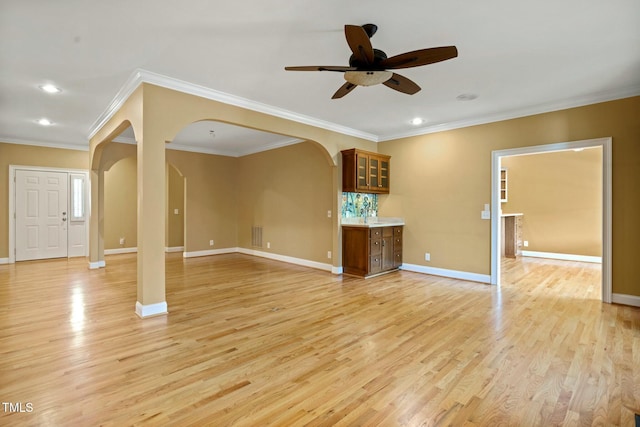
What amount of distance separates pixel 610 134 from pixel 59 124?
336 inches

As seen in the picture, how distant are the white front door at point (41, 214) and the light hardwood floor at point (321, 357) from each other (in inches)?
114

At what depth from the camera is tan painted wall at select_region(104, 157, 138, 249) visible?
7984 millimetres

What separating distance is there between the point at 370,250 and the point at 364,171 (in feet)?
4.81

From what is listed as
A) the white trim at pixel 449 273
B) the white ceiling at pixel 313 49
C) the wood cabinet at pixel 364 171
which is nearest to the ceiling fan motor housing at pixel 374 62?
the white ceiling at pixel 313 49

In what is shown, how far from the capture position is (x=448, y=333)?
3107mm

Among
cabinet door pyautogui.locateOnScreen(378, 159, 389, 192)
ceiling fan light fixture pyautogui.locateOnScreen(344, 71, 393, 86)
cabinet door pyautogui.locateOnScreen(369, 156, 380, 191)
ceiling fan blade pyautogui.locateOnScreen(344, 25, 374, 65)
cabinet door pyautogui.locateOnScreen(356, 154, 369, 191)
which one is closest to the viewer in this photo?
ceiling fan blade pyautogui.locateOnScreen(344, 25, 374, 65)

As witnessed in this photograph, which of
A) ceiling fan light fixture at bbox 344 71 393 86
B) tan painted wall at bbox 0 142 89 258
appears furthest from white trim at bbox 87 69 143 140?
ceiling fan light fixture at bbox 344 71 393 86

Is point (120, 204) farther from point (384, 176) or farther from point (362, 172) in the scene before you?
point (384, 176)

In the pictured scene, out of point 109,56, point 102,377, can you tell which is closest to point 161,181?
point 109,56

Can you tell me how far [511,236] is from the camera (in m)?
7.40

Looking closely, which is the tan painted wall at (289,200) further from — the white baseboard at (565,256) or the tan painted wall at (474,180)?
the white baseboard at (565,256)

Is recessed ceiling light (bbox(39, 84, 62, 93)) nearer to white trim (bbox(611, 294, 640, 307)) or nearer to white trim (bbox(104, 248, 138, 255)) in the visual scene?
white trim (bbox(104, 248, 138, 255))

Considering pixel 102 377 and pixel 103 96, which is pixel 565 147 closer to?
pixel 102 377

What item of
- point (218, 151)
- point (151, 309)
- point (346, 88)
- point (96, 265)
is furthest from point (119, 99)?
point (218, 151)
